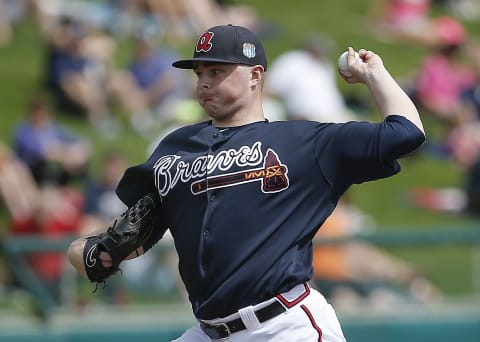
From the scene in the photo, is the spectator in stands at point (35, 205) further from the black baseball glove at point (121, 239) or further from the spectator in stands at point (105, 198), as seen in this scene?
the black baseball glove at point (121, 239)

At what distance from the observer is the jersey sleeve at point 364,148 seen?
4.03 meters

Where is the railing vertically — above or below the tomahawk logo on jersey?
below

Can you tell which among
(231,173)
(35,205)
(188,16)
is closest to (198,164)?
(231,173)

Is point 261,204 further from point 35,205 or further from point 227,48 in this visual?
point 35,205

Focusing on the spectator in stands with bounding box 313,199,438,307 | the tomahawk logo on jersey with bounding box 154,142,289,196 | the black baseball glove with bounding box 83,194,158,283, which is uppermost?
the tomahawk logo on jersey with bounding box 154,142,289,196

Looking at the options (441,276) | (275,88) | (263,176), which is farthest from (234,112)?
(275,88)

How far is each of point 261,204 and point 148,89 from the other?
7.99 metres

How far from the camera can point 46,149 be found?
10430 millimetres

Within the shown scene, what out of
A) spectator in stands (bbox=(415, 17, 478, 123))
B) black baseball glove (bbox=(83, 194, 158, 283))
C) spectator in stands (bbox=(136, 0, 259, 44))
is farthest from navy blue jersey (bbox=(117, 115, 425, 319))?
spectator in stands (bbox=(136, 0, 259, 44))

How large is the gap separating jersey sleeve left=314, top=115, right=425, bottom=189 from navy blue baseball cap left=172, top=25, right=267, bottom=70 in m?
0.45

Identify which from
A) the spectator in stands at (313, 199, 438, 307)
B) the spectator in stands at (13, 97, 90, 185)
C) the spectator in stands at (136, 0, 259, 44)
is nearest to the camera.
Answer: the spectator in stands at (313, 199, 438, 307)

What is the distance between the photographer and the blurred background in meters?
8.45

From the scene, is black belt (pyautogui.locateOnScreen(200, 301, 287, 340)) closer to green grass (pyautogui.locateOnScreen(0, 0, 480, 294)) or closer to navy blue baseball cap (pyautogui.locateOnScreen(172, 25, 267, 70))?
navy blue baseball cap (pyautogui.locateOnScreen(172, 25, 267, 70))

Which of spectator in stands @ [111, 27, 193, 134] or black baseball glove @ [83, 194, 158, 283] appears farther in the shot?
spectator in stands @ [111, 27, 193, 134]
